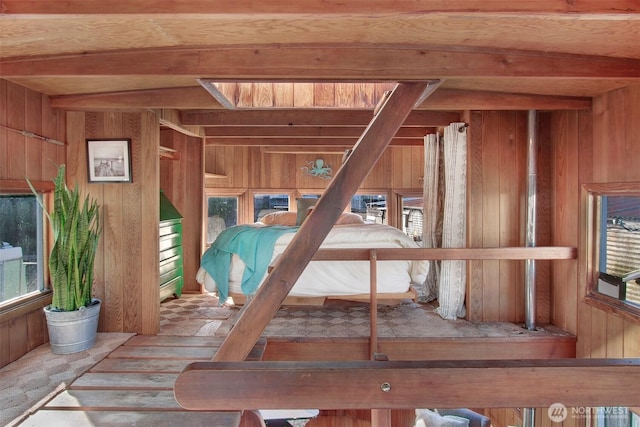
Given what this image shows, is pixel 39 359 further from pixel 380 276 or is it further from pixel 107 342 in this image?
pixel 380 276

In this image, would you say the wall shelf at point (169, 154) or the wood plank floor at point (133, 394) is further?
the wall shelf at point (169, 154)

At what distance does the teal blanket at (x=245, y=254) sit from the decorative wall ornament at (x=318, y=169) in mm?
2421

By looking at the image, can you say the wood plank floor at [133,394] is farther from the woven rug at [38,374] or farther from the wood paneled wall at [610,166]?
the wood paneled wall at [610,166]

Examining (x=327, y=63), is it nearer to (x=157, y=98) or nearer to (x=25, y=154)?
(x=157, y=98)

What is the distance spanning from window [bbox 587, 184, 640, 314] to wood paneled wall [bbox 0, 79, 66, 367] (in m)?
4.26

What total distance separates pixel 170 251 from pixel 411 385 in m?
3.57

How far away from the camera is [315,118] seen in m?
3.69

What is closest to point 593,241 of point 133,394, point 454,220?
point 454,220

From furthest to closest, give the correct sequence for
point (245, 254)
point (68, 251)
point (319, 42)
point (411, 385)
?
point (245, 254) < point (68, 251) < point (319, 42) < point (411, 385)

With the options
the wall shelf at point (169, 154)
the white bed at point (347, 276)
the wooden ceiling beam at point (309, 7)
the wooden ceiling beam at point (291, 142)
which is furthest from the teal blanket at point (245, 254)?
the wooden ceiling beam at point (309, 7)

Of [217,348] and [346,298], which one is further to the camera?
[346,298]

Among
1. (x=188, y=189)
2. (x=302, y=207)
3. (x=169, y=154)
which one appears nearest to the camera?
(x=169, y=154)

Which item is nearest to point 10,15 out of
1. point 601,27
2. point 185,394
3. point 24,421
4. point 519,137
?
→ point 185,394

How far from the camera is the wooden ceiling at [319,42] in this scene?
1482 millimetres
